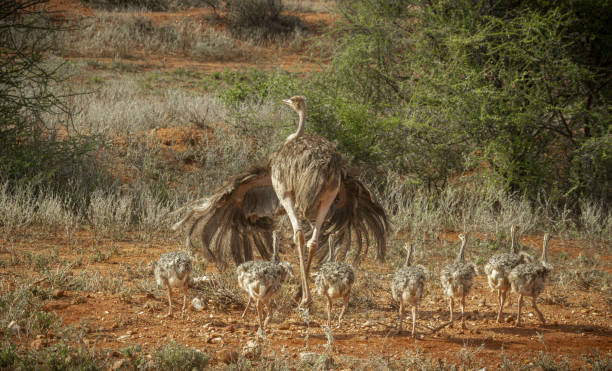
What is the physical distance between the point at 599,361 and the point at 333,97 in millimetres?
6846

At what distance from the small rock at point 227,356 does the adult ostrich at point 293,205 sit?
111cm

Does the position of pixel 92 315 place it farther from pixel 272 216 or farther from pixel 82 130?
pixel 82 130

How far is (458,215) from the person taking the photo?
9844mm

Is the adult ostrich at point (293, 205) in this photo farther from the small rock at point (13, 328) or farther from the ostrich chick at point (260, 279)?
the small rock at point (13, 328)

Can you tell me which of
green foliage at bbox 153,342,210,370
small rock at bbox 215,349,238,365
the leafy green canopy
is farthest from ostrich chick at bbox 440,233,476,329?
the leafy green canopy

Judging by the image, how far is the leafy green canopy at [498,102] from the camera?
9.61 meters

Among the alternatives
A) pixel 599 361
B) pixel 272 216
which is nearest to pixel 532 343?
pixel 599 361

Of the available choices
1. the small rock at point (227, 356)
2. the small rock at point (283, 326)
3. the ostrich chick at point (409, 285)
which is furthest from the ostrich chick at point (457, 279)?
the small rock at point (227, 356)

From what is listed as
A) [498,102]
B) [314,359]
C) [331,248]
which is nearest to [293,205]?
[331,248]

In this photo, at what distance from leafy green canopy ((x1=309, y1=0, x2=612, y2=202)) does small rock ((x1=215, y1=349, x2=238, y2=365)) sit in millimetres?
6027

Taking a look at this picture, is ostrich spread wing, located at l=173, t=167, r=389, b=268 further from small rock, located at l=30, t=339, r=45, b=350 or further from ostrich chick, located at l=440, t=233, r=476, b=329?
small rock, located at l=30, t=339, r=45, b=350

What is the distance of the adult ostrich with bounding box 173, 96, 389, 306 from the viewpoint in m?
5.71

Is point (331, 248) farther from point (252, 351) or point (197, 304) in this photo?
point (252, 351)

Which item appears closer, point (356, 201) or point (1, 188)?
point (356, 201)
